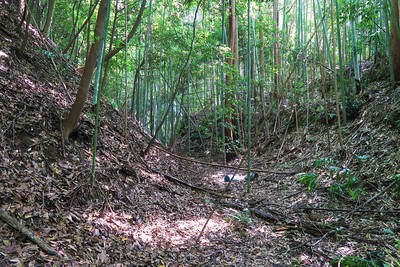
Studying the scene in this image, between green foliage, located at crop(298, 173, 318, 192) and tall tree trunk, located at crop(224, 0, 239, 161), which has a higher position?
tall tree trunk, located at crop(224, 0, 239, 161)

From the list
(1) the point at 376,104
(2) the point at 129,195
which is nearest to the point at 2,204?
(2) the point at 129,195

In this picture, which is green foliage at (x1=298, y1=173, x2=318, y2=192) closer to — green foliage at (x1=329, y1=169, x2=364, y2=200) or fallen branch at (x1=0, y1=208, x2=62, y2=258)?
green foliage at (x1=329, y1=169, x2=364, y2=200)

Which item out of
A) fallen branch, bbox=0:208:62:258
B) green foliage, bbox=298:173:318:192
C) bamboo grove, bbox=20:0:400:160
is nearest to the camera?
fallen branch, bbox=0:208:62:258

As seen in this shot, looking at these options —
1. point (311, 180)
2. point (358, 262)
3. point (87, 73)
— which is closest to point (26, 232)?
point (87, 73)

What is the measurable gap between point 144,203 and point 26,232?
151cm

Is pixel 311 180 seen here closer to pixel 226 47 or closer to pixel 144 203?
pixel 144 203

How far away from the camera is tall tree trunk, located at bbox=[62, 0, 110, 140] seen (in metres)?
2.98

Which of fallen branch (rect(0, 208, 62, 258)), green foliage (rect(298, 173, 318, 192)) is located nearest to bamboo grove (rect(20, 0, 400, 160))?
green foliage (rect(298, 173, 318, 192))

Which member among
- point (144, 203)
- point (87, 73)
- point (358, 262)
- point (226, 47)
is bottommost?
point (358, 262)

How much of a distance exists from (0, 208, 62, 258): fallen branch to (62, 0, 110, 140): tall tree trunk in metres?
1.46

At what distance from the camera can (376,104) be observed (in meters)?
5.98

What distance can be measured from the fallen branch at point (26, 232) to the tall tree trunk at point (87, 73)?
146 centimetres

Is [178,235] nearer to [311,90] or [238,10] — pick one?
[238,10]

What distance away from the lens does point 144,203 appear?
134 inches
